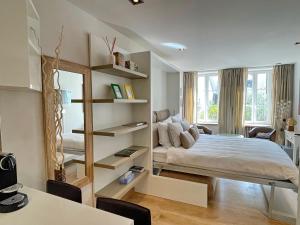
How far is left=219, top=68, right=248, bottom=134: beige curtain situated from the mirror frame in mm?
4635

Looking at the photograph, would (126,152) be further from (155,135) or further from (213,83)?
(213,83)

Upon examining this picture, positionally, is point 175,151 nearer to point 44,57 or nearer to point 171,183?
point 171,183

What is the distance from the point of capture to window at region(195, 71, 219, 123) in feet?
20.0

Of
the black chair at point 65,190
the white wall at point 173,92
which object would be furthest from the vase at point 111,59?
the white wall at point 173,92

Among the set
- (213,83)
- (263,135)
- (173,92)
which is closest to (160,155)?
(173,92)

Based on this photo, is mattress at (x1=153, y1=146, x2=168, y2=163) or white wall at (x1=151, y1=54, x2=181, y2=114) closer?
mattress at (x1=153, y1=146, x2=168, y2=163)

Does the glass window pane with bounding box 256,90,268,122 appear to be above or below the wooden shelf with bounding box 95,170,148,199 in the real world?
above

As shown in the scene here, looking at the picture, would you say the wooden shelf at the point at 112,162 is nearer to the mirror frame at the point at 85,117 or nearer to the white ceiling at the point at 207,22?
the mirror frame at the point at 85,117

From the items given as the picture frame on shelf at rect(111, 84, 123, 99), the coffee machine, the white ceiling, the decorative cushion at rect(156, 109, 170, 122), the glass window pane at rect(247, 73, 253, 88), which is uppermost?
the white ceiling

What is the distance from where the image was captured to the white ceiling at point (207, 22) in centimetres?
189

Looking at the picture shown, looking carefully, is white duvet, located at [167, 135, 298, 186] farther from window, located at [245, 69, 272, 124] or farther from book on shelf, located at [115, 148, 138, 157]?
window, located at [245, 69, 272, 124]

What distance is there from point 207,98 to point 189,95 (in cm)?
61

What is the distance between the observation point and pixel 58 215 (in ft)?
3.18

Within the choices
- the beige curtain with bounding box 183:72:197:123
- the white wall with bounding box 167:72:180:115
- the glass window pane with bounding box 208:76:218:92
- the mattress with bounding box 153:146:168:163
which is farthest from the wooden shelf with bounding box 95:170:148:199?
the glass window pane with bounding box 208:76:218:92
